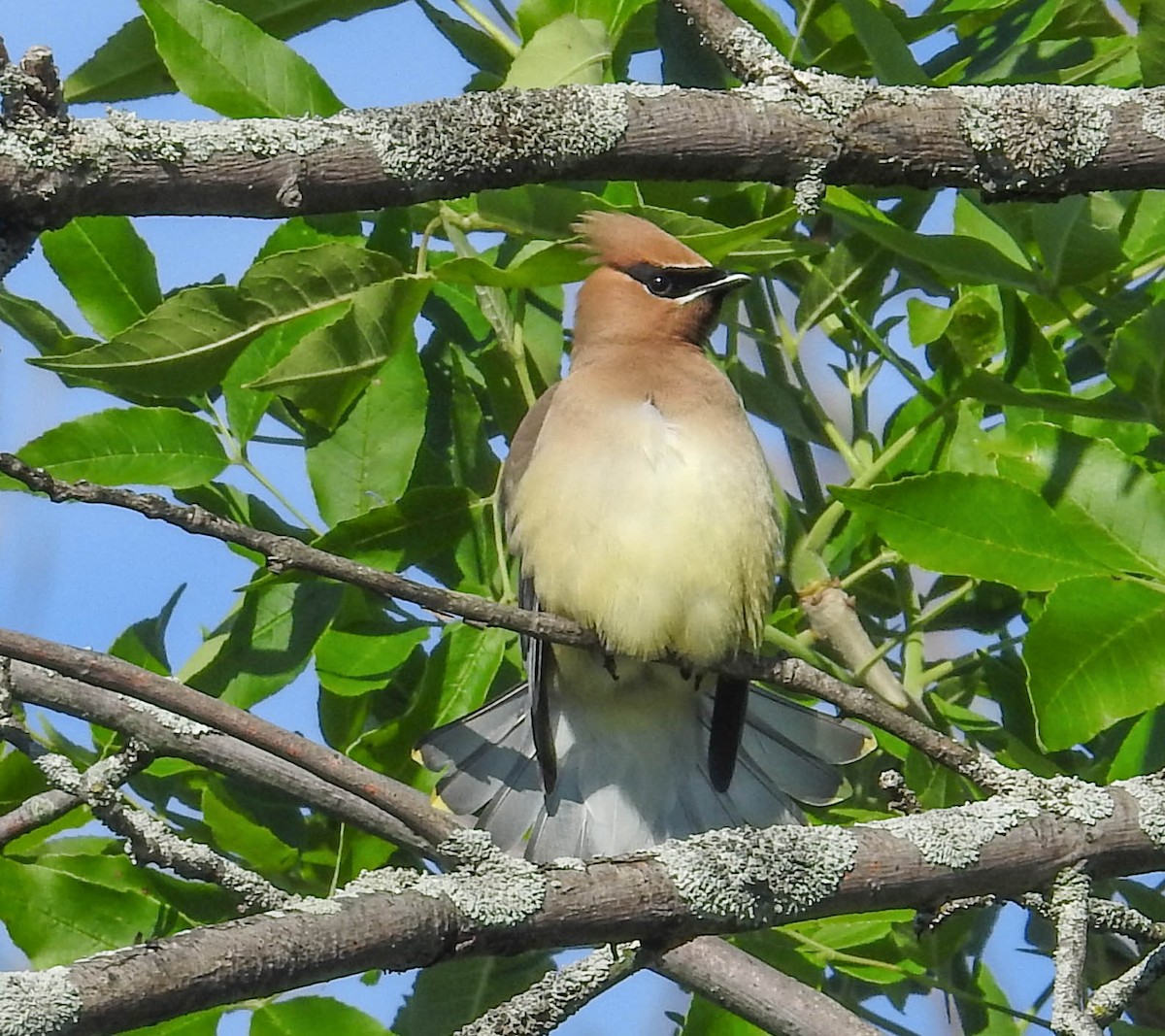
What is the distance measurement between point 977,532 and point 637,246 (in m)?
1.40

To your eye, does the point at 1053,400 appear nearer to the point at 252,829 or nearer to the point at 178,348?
the point at 178,348

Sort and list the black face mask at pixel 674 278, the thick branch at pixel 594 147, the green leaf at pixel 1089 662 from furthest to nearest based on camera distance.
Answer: the black face mask at pixel 674 278
the green leaf at pixel 1089 662
the thick branch at pixel 594 147

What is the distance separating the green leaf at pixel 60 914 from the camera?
2850 mm

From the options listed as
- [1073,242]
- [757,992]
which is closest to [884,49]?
[1073,242]

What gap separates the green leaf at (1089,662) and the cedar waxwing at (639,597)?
29.1 inches

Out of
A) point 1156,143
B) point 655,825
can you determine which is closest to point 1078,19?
point 1156,143

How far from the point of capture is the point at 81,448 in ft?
10.0

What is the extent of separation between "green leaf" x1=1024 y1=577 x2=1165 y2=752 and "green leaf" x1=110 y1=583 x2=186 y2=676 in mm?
1355

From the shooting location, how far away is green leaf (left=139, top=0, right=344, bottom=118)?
9.93 feet

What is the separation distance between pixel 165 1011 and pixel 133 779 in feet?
5.19

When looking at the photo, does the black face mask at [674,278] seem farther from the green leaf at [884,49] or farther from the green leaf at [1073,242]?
the green leaf at [884,49]

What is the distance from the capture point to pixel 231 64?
3.06 m

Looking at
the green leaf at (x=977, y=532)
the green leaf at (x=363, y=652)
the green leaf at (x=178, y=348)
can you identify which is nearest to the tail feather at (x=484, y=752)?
the green leaf at (x=363, y=652)

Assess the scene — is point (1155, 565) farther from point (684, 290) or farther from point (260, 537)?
point (684, 290)
